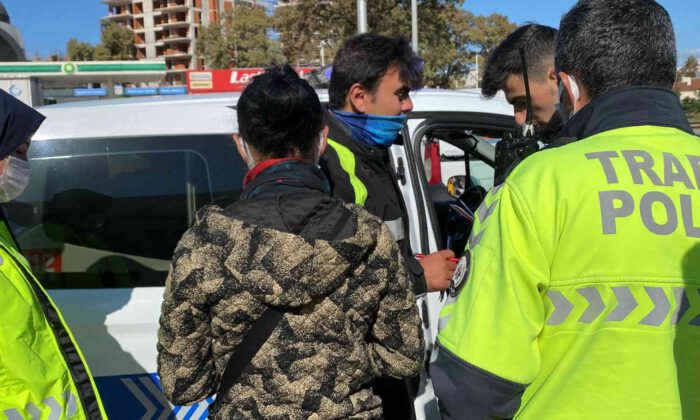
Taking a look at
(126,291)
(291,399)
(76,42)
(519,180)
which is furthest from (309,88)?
(76,42)

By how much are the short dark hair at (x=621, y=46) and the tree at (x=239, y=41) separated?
132 feet

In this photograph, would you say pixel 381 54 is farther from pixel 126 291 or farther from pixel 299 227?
pixel 126 291

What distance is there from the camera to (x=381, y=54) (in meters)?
2.25

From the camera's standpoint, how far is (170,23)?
92875 millimetres

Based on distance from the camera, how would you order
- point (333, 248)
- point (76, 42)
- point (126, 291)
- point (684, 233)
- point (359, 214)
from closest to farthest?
point (684, 233) < point (333, 248) < point (359, 214) < point (126, 291) < point (76, 42)

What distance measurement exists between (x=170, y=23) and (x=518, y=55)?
98.8 m

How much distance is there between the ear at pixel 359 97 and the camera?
7.35ft

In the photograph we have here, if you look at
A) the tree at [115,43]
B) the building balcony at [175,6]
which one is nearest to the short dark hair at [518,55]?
the tree at [115,43]

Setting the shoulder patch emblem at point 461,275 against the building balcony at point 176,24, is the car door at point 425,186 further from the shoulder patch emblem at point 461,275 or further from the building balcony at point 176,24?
the building balcony at point 176,24

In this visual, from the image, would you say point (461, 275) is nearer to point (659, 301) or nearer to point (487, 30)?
point (659, 301)

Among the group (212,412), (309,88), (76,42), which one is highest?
(76,42)

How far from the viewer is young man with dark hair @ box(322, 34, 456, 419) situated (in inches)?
77.8

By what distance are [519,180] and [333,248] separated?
0.44 metres

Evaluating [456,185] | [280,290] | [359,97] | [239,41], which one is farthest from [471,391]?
[239,41]
